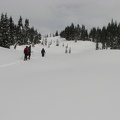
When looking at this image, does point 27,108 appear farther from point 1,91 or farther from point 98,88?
point 98,88

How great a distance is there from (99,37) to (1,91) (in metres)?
130

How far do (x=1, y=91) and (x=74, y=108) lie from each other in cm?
347

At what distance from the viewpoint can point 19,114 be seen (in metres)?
5.88

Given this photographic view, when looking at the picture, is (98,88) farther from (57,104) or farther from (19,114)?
(19,114)

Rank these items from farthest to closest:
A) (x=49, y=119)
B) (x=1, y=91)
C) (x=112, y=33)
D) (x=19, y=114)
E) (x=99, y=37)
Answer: (x=99, y=37)
(x=112, y=33)
(x=1, y=91)
(x=19, y=114)
(x=49, y=119)

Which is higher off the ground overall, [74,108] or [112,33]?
[112,33]

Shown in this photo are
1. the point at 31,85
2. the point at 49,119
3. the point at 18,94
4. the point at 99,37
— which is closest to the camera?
the point at 49,119

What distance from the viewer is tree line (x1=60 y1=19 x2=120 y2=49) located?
116 m

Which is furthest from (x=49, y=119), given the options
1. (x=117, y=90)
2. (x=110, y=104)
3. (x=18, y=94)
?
(x=117, y=90)

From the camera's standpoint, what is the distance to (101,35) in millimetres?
132125

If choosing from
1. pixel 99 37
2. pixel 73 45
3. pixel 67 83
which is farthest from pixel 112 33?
pixel 67 83

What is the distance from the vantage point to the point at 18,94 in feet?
26.2

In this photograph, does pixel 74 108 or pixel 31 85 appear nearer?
pixel 74 108

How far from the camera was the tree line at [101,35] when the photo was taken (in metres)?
116
